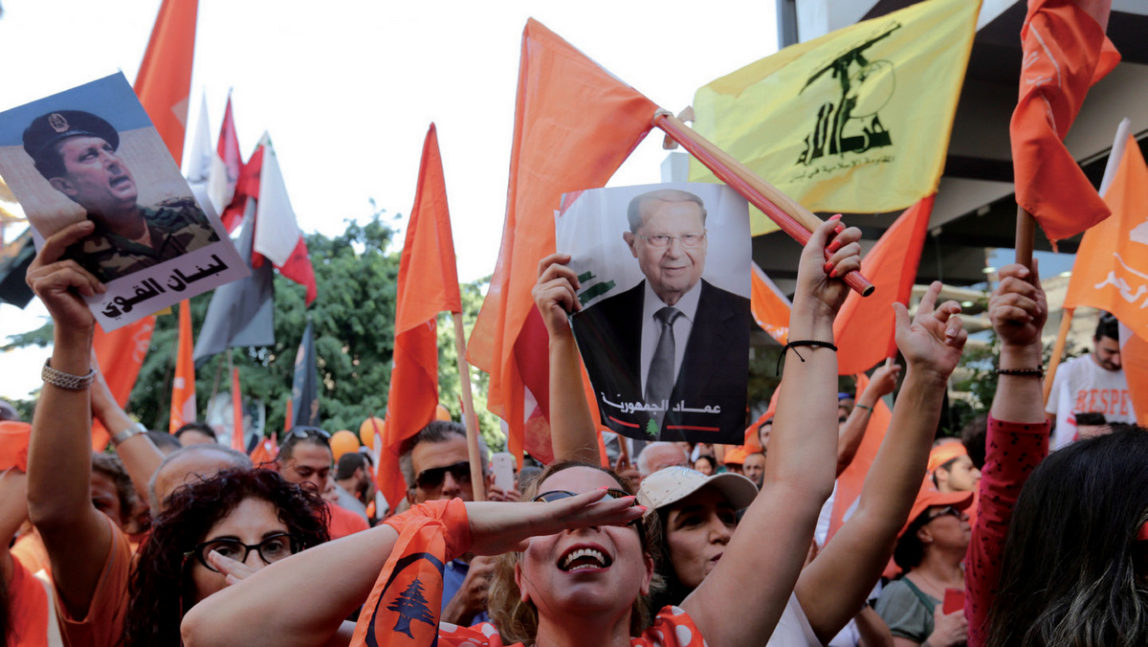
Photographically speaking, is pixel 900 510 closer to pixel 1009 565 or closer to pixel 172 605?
pixel 1009 565

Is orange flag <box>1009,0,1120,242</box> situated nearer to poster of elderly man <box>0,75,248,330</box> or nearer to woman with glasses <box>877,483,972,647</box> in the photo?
woman with glasses <box>877,483,972,647</box>

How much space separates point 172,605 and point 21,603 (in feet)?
2.10

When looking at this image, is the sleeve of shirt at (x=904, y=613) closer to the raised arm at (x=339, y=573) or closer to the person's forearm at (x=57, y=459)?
the raised arm at (x=339, y=573)

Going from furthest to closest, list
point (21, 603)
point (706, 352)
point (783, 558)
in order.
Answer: point (706, 352), point (21, 603), point (783, 558)

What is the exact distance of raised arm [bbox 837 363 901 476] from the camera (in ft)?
11.0

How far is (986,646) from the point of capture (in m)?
1.80

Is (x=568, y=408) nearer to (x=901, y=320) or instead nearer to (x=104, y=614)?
(x=901, y=320)

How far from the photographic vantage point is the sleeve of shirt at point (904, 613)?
3572mm

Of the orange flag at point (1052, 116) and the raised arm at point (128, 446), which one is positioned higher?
the orange flag at point (1052, 116)

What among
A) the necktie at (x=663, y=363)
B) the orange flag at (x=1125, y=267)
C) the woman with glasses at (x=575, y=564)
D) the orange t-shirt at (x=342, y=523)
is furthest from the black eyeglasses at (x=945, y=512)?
the orange t-shirt at (x=342, y=523)

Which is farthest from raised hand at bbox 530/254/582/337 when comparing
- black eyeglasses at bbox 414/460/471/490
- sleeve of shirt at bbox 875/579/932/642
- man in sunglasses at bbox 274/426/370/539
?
man in sunglasses at bbox 274/426/370/539

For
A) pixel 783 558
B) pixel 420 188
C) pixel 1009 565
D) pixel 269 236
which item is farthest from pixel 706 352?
pixel 269 236

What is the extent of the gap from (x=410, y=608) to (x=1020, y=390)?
64.7 inches

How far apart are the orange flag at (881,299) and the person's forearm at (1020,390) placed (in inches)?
57.3
